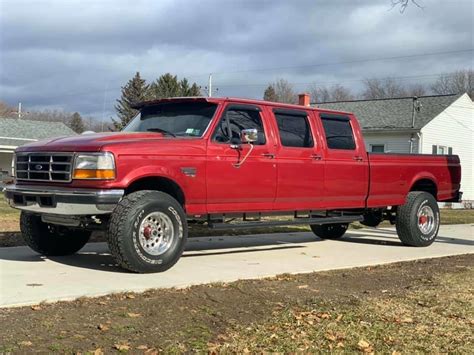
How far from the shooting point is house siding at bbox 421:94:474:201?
30.0 m

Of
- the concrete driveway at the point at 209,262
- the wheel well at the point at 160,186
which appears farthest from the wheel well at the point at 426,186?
the wheel well at the point at 160,186

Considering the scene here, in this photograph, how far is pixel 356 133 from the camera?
9.77 metres

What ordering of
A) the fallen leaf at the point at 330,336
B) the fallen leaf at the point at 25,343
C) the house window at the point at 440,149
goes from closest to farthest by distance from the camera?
1. the fallen leaf at the point at 25,343
2. the fallen leaf at the point at 330,336
3. the house window at the point at 440,149

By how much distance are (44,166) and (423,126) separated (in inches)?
982

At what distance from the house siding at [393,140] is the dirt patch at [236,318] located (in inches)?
919

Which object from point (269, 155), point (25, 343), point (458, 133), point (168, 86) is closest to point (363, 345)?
point (25, 343)

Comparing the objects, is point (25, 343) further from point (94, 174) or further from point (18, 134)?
point (18, 134)

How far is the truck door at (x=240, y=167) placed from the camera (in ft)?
24.5

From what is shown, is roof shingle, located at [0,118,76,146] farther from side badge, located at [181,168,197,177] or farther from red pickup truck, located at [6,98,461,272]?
side badge, located at [181,168,197,177]

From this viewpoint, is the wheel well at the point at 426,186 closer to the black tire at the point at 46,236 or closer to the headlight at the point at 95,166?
the black tire at the point at 46,236

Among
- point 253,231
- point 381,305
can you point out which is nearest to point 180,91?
point 253,231

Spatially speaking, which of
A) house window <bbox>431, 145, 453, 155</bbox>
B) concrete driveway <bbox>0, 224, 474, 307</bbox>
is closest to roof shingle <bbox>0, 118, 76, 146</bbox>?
house window <bbox>431, 145, 453, 155</bbox>

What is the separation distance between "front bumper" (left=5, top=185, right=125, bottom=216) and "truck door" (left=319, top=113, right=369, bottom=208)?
12.1 ft

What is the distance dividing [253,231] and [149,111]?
14.7 ft
